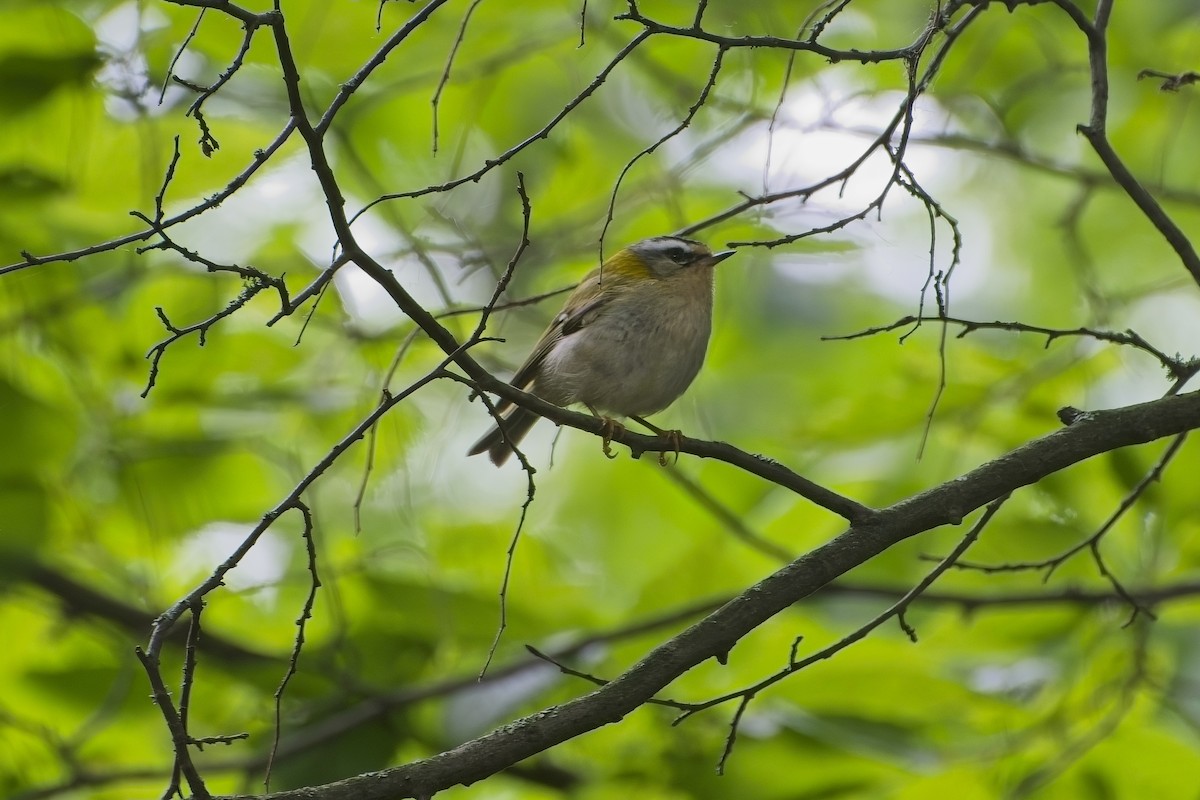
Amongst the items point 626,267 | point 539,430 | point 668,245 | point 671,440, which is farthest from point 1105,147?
point 539,430

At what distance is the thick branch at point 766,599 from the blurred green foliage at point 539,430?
735 millimetres

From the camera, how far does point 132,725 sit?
458 centimetres

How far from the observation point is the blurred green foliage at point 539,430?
12.1 ft

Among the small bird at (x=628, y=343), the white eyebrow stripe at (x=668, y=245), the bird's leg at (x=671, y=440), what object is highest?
the white eyebrow stripe at (x=668, y=245)

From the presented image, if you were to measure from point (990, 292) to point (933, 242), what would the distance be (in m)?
6.02

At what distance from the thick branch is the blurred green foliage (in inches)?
28.9

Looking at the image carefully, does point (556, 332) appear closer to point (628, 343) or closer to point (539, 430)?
point (628, 343)

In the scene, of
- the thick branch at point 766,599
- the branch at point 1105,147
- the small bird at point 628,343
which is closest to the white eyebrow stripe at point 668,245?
the small bird at point 628,343

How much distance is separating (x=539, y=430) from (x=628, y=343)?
1855mm

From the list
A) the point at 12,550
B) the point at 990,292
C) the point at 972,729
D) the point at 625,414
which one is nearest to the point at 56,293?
the point at 12,550

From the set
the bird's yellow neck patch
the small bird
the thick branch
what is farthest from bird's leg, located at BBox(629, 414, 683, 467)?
the bird's yellow neck patch

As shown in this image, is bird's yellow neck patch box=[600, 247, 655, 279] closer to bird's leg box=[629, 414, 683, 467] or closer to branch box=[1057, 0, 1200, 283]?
bird's leg box=[629, 414, 683, 467]

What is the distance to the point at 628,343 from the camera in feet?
13.8

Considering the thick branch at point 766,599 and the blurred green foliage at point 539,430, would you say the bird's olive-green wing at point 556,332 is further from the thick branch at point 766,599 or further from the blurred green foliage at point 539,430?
the thick branch at point 766,599
